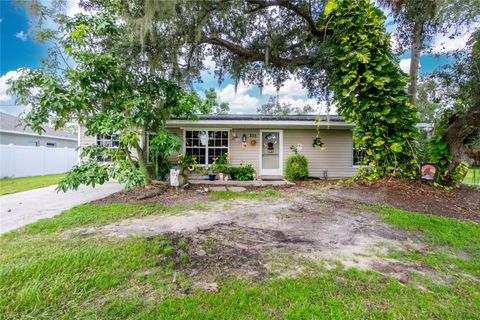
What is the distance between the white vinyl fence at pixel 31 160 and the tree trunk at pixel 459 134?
47.7ft

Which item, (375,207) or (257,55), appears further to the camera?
(257,55)

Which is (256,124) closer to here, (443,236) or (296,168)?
(296,168)

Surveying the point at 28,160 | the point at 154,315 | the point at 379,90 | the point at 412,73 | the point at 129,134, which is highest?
the point at 412,73

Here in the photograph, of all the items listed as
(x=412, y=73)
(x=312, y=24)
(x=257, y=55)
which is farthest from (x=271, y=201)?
(x=412, y=73)

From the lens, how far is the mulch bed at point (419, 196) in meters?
4.75

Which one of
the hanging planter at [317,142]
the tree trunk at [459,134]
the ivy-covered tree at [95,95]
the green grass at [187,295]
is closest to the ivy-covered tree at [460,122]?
the tree trunk at [459,134]

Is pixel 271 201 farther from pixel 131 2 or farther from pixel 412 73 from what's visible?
pixel 412 73

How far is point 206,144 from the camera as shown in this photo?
9.41 m

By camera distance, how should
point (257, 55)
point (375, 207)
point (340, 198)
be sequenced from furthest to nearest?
point (257, 55) → point (340, 198) → point (375, 207)

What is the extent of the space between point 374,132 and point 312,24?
3968 millimetres

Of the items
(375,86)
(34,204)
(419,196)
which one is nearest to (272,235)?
(419,196)

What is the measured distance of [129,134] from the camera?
A: 5242 millimetres

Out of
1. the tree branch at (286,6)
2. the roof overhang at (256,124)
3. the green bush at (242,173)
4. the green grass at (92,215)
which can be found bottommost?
the green grass at (92,215)

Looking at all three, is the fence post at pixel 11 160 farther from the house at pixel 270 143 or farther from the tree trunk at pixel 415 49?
the tree trunk at pixel 415 49
